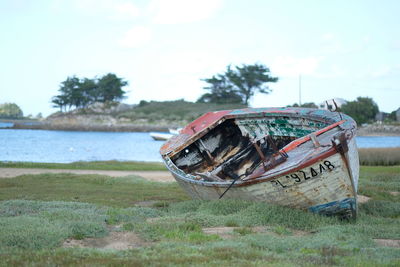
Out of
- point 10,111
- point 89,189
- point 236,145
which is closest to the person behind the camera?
point 236,145

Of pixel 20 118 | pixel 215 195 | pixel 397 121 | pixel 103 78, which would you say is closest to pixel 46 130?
pixel 103 78

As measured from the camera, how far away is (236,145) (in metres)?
15.7

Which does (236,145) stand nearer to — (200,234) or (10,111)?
(200,234)

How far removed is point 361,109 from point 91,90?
54392 mm

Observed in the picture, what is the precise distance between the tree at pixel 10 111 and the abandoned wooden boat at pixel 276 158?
146412 mm

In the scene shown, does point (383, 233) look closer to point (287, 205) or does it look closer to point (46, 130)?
point (287, 205)

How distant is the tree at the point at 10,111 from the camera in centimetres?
15350

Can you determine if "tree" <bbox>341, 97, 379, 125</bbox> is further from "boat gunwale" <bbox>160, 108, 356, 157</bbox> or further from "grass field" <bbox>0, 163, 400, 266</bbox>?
"grass field" <bbox>0, 163, 400, 266</bbox>

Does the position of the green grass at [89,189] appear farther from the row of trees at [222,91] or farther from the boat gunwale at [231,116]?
the row of trees at [222,91]

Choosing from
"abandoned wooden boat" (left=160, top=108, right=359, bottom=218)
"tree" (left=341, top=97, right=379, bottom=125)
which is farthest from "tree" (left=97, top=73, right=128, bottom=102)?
"abandoned wooden boat" (left=160, top=108, right=359, bottom=218)

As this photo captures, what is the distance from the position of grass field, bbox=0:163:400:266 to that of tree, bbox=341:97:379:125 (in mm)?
82042

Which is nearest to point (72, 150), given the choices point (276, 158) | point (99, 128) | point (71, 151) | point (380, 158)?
point (71, 151)

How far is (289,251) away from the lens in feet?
24.7

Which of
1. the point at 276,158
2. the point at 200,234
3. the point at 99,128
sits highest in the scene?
the point at 276,158
